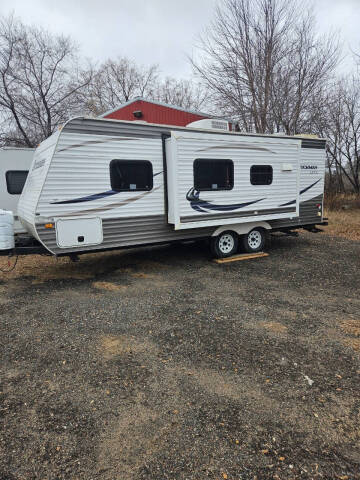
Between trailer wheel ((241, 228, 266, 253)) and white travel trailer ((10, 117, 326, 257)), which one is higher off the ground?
white travel trailer ((10, 117, 326, 257))

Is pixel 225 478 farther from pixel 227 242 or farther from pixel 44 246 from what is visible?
pixel 227 242

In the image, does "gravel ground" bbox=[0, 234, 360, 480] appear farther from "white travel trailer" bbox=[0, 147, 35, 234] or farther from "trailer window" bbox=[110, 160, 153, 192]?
"white travel trailer" bbox=[0, 147, 35, 234]

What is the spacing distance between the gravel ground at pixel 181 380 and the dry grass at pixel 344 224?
223 inches

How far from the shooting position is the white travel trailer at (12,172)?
8461 millimetres

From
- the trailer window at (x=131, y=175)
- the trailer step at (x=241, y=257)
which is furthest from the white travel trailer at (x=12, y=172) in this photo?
the trailer step at (x=241, y=257)

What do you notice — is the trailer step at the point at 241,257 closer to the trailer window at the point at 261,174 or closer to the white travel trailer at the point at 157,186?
the white travel trailer at the point at 157,186

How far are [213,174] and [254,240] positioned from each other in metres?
2.22

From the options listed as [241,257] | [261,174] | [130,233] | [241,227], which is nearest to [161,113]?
[261,174]

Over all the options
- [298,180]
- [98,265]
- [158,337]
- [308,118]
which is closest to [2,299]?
[98,265]

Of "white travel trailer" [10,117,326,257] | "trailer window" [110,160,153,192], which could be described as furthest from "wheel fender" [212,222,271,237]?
"trailer window" [110,160,153,192]

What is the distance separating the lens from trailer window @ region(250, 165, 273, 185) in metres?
7.54

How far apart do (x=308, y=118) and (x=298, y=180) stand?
11553 millimetres

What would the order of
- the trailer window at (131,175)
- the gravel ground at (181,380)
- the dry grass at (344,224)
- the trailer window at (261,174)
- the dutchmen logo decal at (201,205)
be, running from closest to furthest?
the gravel ground at (181,380) → the trailer window at (131,175) → the dutchmen logo decal at (201,205) → the trailer window at (261,174) → the dry grass at (344,224)

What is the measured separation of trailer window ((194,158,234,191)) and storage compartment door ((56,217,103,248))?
89.0 inches
